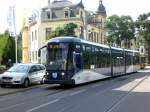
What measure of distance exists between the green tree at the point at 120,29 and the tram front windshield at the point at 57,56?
3246 inches

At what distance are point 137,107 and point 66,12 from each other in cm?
7370

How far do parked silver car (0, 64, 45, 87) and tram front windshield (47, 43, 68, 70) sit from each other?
6.12 ft

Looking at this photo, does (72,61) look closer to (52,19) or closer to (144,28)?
(52,19)

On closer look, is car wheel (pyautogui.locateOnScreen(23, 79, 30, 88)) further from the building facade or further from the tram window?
the building facade

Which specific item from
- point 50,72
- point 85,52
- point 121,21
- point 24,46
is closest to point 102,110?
point 50,72

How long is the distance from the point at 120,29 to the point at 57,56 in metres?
85.3

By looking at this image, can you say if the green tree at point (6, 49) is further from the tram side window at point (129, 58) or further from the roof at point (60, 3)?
the tram side window at point (129, 58)

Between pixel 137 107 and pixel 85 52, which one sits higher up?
pixel 85 52

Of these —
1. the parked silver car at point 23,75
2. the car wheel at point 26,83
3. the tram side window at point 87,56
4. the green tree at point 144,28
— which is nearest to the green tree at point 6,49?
the green tree at point 144,28

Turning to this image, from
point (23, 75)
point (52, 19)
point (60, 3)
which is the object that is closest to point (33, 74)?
point (23, 75)

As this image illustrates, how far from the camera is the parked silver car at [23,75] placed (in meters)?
27.9

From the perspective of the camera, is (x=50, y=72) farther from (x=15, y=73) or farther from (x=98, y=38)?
(x=98, y=38)

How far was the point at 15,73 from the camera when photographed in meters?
28.5

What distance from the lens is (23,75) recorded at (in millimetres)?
28234
